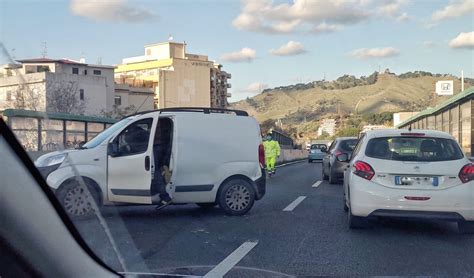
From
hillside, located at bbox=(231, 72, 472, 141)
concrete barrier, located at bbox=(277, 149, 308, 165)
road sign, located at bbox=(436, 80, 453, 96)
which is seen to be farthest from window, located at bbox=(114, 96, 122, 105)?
hillside, located at bbox=(231, 72, 472, 141)

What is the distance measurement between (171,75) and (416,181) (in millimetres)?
5774

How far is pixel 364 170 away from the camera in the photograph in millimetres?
8547

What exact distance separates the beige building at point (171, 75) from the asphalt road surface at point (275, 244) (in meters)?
2.31

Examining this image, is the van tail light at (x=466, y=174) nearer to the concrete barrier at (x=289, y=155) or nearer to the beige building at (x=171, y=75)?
the beige building at (x=171, y=75)

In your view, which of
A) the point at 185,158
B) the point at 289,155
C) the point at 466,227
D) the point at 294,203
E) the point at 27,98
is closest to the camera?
the point at 27,98

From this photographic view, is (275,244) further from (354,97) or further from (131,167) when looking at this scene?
(354,97)

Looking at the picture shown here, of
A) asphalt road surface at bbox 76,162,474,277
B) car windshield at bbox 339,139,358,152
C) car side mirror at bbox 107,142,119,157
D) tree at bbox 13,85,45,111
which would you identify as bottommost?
asphalt road surface at bbox 76,162,474,277

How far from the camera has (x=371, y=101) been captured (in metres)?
131

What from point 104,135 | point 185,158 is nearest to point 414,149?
point 185,158

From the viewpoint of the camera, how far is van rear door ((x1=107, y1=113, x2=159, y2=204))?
9.36 meters

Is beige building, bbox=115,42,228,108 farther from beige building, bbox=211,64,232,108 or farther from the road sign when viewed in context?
the road sign

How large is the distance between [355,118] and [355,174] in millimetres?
97524

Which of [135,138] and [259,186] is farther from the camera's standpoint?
[259,186]

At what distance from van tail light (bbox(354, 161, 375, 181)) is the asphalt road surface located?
0.86 metres
